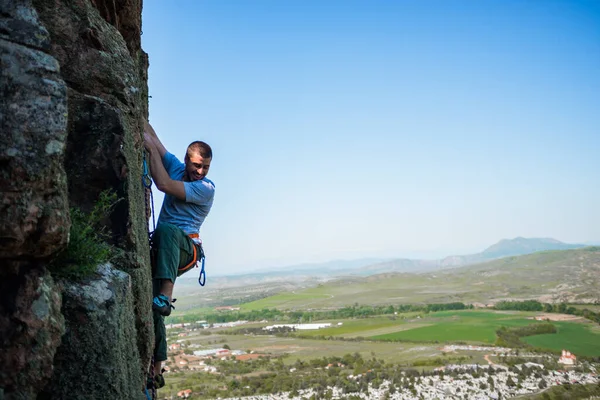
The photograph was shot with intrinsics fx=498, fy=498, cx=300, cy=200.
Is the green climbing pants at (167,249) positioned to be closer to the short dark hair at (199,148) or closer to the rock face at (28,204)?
the short dark hair at (199,148)

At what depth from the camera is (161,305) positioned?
237 inches

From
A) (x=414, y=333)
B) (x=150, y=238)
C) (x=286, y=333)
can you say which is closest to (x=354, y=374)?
(x=414, y=333)

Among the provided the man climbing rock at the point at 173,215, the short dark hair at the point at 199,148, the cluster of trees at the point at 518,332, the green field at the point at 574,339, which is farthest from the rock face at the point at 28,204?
the cluster of trees at the point at 518,332

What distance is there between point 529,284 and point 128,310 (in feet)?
632

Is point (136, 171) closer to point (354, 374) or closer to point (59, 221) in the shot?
point (59, 221)

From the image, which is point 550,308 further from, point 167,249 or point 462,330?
point 167,249

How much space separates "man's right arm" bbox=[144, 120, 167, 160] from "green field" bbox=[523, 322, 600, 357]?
3188 inches

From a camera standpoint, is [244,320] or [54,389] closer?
[54,389]

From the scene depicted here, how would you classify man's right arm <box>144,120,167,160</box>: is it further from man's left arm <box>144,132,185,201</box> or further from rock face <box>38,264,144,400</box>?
rock face <box>38,264,144,400</box>

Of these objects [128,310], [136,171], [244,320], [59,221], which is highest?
[136,171]

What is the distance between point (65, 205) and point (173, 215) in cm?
262

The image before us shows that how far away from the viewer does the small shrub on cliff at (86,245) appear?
4285 millimetres

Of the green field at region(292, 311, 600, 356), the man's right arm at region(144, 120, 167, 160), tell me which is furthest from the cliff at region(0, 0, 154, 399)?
the green field at region(292, 311, 600, 356)

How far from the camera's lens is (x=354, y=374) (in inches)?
2763
